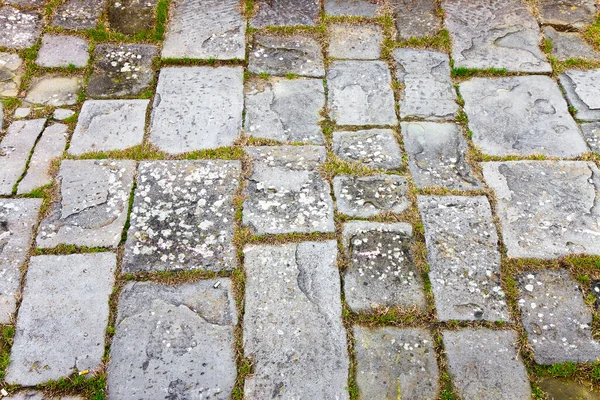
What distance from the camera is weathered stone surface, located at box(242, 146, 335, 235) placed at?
3.10 m

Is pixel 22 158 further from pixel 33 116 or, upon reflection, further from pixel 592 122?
pixel 592 122

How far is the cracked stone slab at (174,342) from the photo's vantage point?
2.55m

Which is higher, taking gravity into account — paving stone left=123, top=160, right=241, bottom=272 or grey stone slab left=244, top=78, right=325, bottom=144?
grey stone slab left=244, top=78, right=325, bottom=144

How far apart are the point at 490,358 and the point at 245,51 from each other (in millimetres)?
2689

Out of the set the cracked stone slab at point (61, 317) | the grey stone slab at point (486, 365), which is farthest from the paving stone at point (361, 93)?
the cracked stone slab at point (61, 317)

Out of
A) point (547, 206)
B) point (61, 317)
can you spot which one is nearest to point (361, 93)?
point (547, 206)

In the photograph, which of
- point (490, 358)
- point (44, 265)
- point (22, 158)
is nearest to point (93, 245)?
point (44, 265)

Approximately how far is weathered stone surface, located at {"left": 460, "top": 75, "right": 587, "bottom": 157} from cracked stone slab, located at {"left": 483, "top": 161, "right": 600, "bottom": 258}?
15 cm

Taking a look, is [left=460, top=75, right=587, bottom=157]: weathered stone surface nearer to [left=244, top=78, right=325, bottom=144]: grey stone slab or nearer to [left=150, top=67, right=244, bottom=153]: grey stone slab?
[left=244, top=78, right=325, bottom=144]: grey stone slab

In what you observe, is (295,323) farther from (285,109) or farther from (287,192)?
(285,109)

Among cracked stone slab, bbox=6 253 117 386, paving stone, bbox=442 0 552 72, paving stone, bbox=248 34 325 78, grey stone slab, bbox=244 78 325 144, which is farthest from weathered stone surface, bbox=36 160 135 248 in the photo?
paving stone, bbox=442 0 552 72

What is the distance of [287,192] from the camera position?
3236 mm

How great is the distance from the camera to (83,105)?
12.1 ft

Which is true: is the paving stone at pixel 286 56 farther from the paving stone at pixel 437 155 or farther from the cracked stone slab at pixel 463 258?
the cracked stone slab at pixel 463 258
